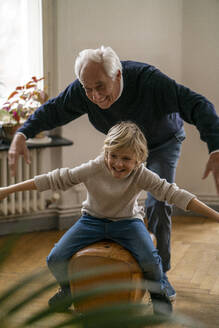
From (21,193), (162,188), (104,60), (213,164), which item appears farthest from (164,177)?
(21,193)

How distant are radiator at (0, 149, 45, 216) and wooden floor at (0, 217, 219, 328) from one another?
21cm

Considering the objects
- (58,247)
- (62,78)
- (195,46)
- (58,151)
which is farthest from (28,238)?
(195,46)

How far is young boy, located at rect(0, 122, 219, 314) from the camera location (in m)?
2.04

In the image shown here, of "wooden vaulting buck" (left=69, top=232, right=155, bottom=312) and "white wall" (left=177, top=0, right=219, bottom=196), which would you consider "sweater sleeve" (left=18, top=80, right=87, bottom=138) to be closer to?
"wooden vaulting buck" (left=69, top=232, right=155, bottom=312)

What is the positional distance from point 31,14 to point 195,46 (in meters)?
1.18

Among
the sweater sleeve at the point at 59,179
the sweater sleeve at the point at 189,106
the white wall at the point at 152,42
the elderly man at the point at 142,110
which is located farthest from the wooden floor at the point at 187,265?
the sweater sleeve at the point at 189,106

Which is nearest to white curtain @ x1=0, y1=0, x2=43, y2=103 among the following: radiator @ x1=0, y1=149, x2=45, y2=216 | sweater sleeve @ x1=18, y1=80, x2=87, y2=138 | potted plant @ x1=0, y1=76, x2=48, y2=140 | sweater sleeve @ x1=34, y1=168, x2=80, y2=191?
potted plant @ x1=0, y1=76, x2=48, y2=140

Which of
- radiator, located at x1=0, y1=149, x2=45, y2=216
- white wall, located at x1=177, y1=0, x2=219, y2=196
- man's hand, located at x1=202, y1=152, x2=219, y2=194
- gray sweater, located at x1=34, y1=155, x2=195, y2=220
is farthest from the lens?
white wall, located at x1=177, y1=0, x2=219, y2=196

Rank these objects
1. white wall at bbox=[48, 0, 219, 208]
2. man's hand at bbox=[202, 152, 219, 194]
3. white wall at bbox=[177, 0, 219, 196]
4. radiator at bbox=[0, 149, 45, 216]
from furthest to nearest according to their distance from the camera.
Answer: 1. white wall at bbox=[177, 0, 219, 196]
2. white wall at bbox=[48, 0, 219, 208]
3. radiator at bbox=[0, 149, 45, 216]
4. man's hand at bbox=[202, 152, 219, 194]

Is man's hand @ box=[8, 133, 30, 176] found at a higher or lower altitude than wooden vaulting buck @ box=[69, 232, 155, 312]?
higher

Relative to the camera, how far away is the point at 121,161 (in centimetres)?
204

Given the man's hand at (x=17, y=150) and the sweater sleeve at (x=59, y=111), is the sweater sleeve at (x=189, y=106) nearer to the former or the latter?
the sweater sleeve at (x=59, y=111)

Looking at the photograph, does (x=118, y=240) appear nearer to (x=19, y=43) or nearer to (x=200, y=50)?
(x=19, y=43)

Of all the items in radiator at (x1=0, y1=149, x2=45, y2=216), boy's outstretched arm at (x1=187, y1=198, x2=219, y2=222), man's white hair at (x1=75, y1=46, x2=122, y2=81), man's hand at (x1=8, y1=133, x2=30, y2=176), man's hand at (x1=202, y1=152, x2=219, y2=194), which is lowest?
radiator at (x1=0, y1=149, x2=45, y2=216)
